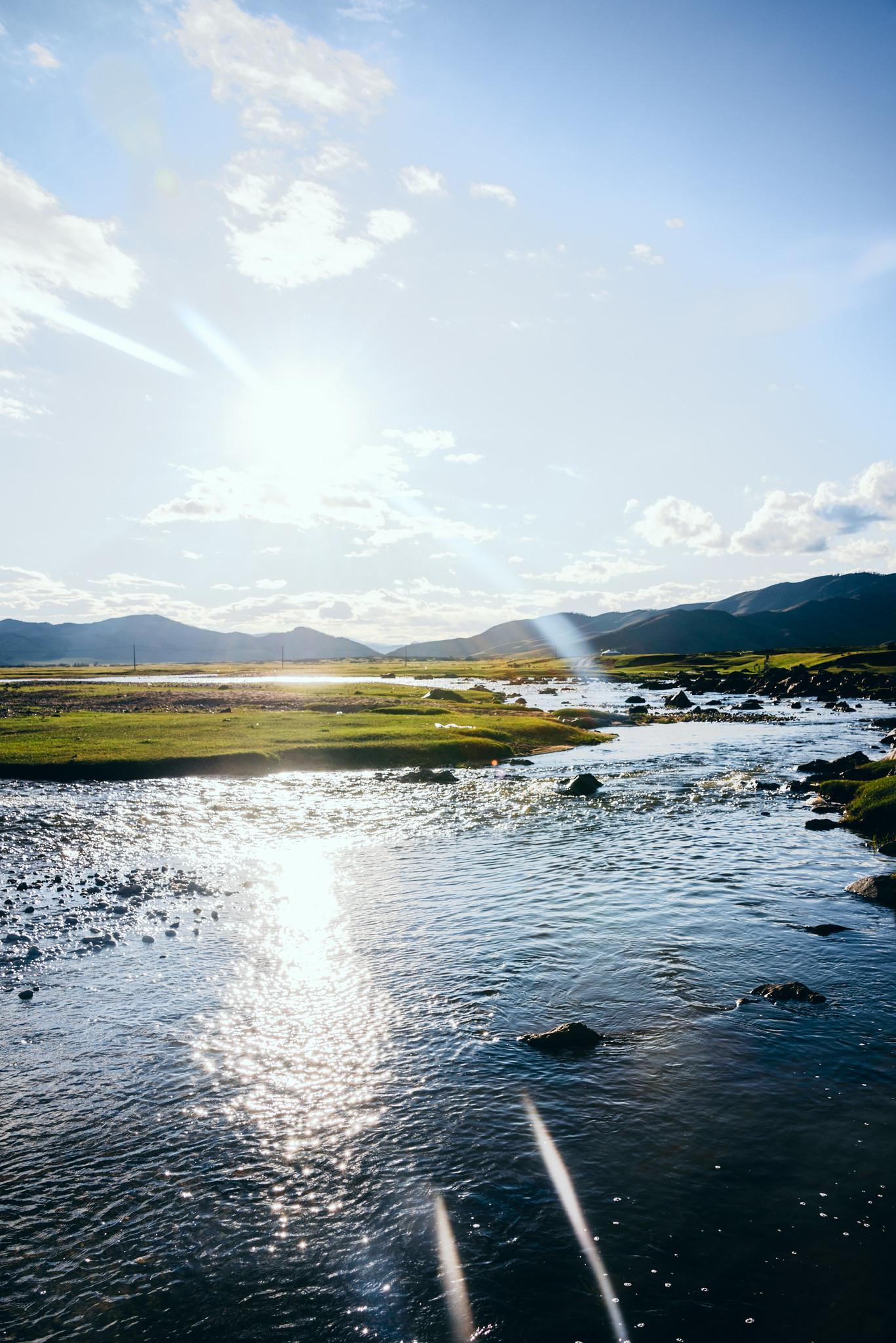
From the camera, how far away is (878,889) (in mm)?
24297

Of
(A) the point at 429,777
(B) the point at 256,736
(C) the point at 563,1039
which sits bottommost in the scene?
(C) the point at 563,1039

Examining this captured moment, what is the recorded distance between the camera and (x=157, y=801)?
131ft

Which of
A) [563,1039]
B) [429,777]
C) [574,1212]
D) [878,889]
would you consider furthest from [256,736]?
[574,1212]

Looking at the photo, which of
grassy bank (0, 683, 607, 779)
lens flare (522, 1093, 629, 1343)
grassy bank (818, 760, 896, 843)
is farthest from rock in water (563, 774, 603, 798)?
lens flare (522, 1093, 629, 1343)

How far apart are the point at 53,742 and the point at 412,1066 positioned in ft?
166

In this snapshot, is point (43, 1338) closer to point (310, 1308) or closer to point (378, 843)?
point (310, 1308)

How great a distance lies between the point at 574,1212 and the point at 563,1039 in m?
4.45

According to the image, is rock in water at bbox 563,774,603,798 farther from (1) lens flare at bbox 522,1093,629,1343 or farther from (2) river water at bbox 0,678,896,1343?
(1) lens flare at bbox 522,1093,629,1343

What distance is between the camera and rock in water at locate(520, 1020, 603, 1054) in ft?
49.4

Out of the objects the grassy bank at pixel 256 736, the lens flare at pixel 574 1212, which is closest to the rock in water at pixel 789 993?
the lens flare at pixel 574 1212

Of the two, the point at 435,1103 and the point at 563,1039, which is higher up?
the point at 563,1039

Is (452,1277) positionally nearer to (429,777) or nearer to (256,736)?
(429,777)

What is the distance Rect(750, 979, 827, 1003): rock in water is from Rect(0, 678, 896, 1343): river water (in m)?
0.45

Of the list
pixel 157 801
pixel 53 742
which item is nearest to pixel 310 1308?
pixel 157 801
